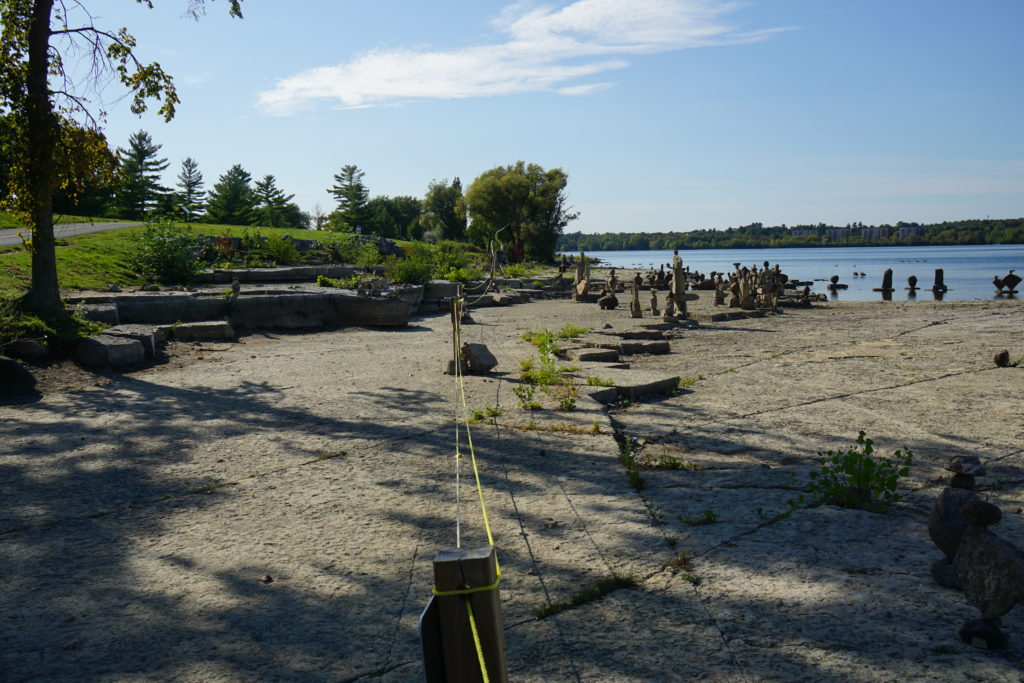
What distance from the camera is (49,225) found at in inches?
418

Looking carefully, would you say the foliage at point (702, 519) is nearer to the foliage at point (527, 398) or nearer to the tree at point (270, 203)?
the foliage at point (527, 398)

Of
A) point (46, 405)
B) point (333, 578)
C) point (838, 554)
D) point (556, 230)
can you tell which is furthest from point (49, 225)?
point (556, 230)

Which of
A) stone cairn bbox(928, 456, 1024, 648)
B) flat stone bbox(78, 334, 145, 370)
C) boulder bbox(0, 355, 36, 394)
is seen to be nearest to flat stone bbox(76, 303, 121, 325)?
flat stone bbox(78, 334, 145, 370)

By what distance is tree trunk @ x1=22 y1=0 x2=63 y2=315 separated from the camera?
33.5 feet

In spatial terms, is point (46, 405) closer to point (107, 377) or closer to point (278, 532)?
point (107, 377)

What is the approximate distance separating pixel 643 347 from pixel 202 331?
771cm

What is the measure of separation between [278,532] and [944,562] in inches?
137

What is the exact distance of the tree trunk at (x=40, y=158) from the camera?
10219 millimetres

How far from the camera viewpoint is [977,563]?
9.95 feet

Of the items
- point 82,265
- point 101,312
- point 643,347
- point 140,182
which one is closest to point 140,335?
point 101,312

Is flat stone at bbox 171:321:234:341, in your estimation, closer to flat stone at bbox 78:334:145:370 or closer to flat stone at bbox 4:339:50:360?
flat stone at bbox 78:334:145:370

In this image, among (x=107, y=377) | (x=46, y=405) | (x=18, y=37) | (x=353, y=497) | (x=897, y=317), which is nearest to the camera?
(x=353, y=497)

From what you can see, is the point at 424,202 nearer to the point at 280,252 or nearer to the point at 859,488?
the point at 280,252

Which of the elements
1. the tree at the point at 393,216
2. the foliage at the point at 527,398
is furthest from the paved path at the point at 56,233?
the tree at the point at 393,216
